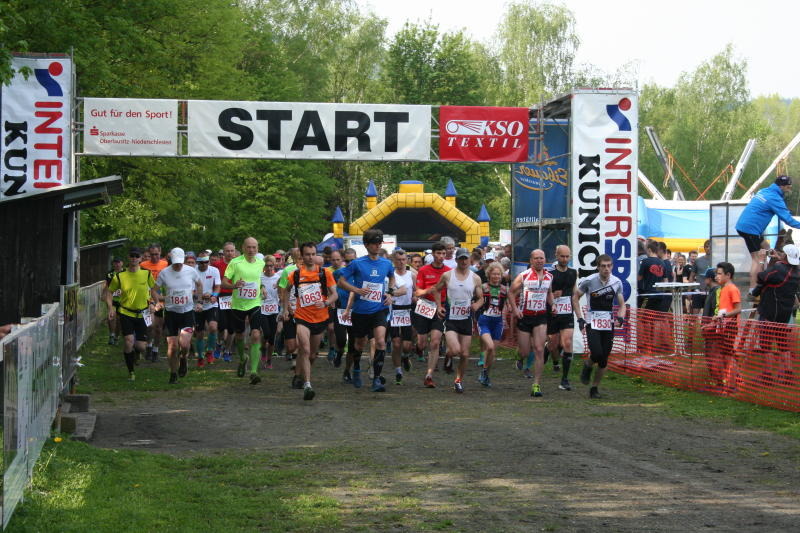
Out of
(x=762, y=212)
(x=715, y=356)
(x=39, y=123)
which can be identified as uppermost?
(x=39, y=123)

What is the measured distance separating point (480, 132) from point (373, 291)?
591 centimetres

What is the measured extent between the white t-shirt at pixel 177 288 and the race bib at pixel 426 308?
3.28 meters

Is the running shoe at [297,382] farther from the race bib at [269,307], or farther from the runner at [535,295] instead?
the race bib at [269,307]

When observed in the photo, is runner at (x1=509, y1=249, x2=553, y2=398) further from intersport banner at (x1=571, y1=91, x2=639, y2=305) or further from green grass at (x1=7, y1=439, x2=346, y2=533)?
green grass at (x1=7, y1=439, x2=346, y2=533)

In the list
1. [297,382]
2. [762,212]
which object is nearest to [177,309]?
[297,382]

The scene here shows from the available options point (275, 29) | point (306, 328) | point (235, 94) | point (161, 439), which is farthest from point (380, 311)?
point (275, 29)

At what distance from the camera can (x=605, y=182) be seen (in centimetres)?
1955

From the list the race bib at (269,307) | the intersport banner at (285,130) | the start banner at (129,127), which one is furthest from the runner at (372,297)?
the start banner at (129,127)

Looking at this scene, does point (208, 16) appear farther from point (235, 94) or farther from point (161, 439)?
point (161, 439)

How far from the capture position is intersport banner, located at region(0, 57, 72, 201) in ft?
57.4

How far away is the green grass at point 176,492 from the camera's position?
22.2ft

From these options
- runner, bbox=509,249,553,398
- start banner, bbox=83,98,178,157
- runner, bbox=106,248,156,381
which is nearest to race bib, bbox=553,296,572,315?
runner, bbox=509,249,553,398

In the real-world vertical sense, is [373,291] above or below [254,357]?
above

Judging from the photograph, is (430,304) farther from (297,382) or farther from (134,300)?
(134,300)
